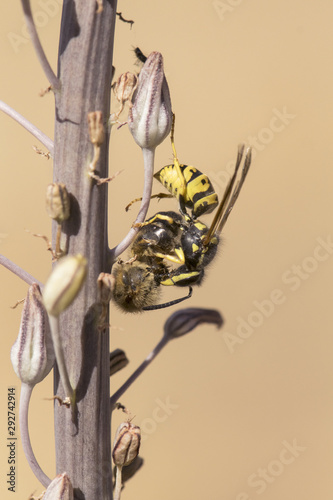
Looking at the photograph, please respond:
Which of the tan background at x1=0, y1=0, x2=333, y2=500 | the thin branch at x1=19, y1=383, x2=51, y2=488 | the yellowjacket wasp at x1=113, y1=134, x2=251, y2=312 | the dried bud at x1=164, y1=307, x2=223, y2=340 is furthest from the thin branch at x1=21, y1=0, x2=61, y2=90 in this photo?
the tan background at x1=0, y1=0, x2=333, y2=500

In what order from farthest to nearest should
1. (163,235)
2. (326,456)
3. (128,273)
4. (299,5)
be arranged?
(299,5)
(326,456)
(163,235)
(128,273)

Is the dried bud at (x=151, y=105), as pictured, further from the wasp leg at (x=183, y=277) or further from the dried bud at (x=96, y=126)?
the wasp leg at (x=183, y=277)

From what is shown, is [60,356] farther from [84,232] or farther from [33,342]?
[84,232]

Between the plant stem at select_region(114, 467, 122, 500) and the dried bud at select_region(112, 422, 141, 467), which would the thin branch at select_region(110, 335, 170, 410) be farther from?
the plant stem at select_region(114, 467, 122, 500)

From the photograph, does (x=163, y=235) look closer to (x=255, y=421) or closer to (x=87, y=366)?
(x=87, y=366)

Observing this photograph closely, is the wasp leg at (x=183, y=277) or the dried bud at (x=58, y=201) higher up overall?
the dried bud at (x=58, y=201)

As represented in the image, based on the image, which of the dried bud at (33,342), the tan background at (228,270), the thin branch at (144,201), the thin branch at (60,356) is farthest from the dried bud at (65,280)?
the tan background at (228,270)

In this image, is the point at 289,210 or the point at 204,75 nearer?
the point at 289,210

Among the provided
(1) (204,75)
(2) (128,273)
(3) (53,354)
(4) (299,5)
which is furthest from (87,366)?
(4) (299,5)
